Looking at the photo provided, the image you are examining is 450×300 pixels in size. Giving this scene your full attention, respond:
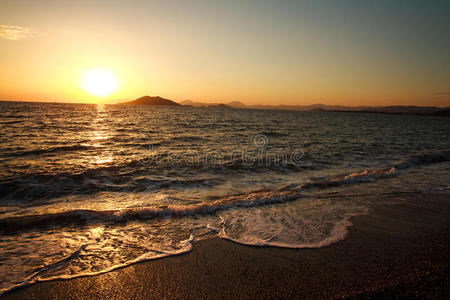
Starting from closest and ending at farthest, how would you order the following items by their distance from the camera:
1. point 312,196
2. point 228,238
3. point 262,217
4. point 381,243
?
point 381,243 < point 228,238 < point 262,217 < point 312,196

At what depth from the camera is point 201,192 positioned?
326 inches

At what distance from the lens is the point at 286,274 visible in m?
3.54

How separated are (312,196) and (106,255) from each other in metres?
6.35

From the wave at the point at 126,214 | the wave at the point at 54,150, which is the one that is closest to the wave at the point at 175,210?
the wave at the point at 126,214

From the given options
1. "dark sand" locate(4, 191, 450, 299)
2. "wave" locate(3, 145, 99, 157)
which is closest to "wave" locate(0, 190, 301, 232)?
"dark sand" locate(4, 191, 450, 299)

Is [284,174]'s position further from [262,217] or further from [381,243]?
[381,243]

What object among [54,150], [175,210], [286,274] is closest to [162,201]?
[175,210]

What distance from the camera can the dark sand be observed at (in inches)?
123

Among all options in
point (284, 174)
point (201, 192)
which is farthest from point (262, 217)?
point (284, 174)

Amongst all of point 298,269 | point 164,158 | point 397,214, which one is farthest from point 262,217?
point 164,158

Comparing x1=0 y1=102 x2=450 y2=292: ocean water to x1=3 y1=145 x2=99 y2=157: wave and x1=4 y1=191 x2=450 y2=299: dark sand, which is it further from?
x1=4 y1=191 x2=450 y2=299: dark sand

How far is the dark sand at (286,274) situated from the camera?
3.12 meters

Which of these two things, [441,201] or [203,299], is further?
[441,201]

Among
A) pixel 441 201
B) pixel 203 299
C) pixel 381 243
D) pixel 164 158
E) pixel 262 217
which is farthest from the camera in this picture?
pixel 164 158
